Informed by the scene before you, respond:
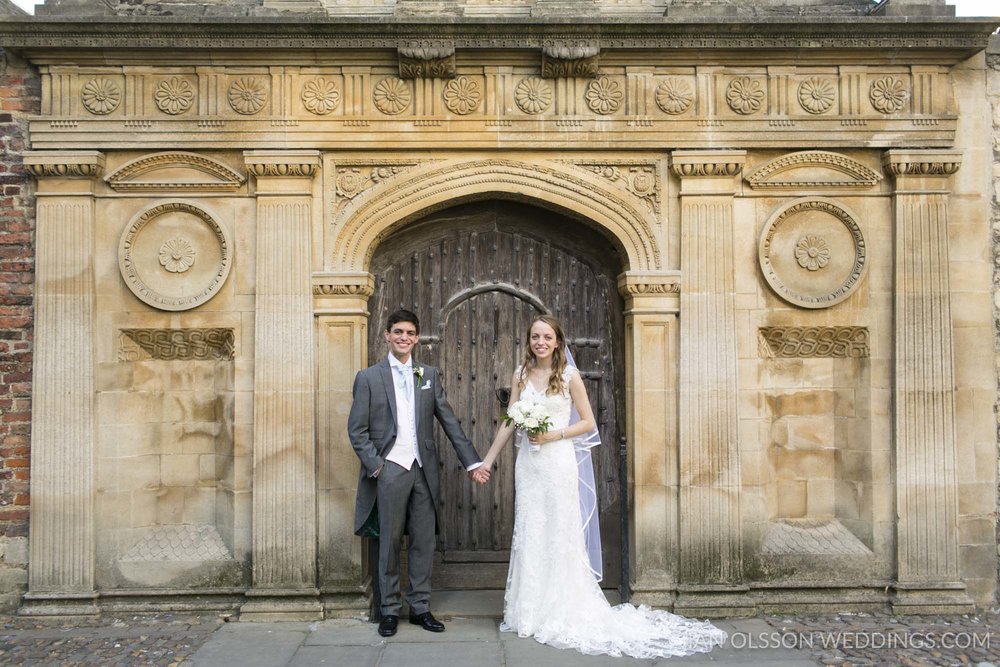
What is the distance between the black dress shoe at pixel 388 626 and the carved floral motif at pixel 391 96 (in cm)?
361

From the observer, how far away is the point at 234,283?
6.18 m

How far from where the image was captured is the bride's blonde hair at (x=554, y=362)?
18.5 ft

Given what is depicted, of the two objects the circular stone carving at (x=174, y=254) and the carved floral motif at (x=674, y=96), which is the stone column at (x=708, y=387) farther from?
the circular stone carving at (x=174, y=254)

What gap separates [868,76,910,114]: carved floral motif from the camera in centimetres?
619

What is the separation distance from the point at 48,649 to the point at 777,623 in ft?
16.3

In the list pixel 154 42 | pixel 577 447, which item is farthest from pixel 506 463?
pixel 154 42

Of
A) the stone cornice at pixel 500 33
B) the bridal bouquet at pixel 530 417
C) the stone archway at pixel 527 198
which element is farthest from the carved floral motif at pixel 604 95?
the bridal bouquet at pixel 530 417

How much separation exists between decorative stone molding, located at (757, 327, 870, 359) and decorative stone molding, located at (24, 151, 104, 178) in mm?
5132

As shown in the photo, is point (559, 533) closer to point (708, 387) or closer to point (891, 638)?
point (708, 387)

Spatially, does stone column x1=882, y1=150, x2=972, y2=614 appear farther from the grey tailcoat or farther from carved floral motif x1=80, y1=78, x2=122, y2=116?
carved floral motif x1=80, y1=78, x2=122, y2=116

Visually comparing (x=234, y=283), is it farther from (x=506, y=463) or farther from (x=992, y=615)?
(x=992, y=615)

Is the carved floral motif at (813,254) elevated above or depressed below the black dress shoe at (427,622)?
above

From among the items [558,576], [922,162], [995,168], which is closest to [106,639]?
[558,576]

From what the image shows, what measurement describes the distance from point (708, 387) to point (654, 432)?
520 millimetres
